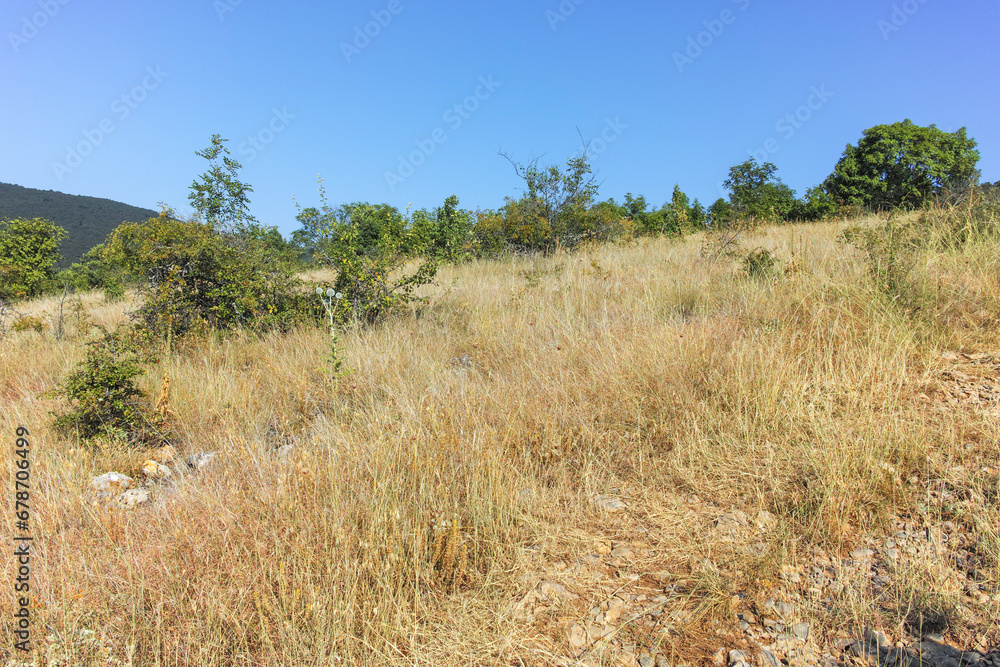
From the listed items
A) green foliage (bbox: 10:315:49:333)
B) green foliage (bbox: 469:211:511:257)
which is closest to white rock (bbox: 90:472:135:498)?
green foliage (bbox: 10:315:49:333)

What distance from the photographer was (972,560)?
6.42 feet

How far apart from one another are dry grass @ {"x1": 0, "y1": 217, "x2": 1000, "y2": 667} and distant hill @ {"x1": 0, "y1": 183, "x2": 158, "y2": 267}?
74.3 metres

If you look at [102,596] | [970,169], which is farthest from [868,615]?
[970,169]

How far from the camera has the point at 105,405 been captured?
387 cm

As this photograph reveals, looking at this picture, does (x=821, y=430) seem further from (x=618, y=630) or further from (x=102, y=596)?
(x=102, y=596)

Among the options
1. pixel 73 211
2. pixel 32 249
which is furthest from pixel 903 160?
pixel 73 211

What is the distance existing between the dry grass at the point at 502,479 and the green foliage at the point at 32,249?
2596 cm

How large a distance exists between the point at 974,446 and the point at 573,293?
162 inches

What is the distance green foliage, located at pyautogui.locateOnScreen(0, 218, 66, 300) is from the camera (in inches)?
→ 910

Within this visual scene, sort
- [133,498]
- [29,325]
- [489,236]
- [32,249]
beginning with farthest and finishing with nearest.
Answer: [32,249] < [489,236] < [29,325] < [133,498]

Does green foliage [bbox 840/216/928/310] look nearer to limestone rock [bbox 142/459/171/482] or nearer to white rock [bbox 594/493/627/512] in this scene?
white rock [bbox 594/493/627/512]

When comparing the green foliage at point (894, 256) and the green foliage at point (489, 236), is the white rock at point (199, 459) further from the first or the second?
the green foliage at point (489, 236)

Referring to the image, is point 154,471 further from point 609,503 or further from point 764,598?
point 764,598

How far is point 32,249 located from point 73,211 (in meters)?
61.0
